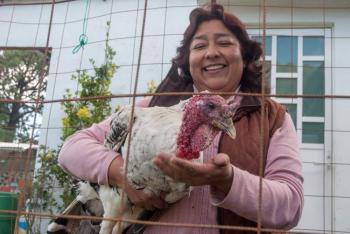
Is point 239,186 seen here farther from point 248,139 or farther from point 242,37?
point 242,37

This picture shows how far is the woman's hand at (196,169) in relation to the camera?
3.62 ft

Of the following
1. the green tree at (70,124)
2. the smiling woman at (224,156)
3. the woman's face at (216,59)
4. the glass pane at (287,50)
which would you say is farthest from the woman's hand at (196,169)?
the glass pane at (287,50)

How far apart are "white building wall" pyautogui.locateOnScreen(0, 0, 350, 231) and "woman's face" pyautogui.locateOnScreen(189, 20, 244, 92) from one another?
213cm

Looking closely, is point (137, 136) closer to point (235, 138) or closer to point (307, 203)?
point (235, 138)

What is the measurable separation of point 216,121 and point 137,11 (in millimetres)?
2869

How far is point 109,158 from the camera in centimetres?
155

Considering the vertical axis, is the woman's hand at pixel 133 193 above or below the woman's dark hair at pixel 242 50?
below

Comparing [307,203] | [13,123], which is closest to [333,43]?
[307,203]

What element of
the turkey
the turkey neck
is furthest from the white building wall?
the turkey neck

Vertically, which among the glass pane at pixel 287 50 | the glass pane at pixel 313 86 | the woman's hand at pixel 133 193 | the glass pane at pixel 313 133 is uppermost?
the glass pane at pixel 287 50

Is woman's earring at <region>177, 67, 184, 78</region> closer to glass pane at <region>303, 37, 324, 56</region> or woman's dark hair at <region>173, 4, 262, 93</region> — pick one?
woman's dark hair at <region>173, 4, 262, 93</region>

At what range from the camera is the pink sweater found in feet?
4.15

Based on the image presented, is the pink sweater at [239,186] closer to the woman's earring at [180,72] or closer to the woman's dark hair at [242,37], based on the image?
the woman's dark hair at [242,37]

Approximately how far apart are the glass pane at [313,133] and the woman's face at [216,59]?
2364mm
